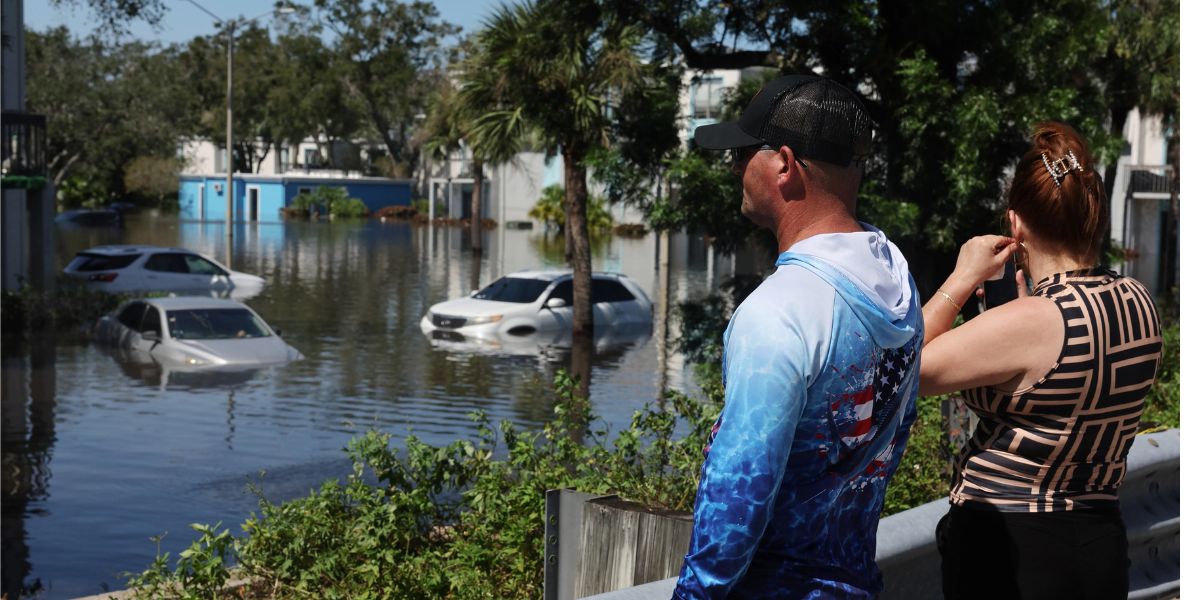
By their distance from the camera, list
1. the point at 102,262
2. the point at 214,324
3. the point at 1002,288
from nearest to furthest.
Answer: the point at 1002,288 → the point at 214,324 → the point at 102,262

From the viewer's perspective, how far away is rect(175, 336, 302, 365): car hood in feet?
67.0

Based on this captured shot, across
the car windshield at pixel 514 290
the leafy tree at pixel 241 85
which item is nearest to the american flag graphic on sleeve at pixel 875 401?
the car windshield at pixel 514 290

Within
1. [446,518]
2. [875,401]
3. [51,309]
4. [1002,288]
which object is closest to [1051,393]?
[1002,288]

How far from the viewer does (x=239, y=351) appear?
2061 centimetres

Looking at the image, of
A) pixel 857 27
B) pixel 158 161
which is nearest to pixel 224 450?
pixel 857 27

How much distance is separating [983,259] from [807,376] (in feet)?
3.88

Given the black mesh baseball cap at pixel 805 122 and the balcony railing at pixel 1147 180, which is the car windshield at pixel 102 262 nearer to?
the black mesh baseball cap at pixel 805 122

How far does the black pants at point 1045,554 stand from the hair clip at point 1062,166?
75 cm

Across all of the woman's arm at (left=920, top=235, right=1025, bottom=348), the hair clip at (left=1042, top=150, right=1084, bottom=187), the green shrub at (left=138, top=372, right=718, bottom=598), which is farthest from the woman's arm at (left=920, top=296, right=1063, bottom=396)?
the green shrub at (left=138, top=372, right=718, bottom=598)

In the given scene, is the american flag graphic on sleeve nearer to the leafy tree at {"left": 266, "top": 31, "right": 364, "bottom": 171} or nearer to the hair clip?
the hair clip

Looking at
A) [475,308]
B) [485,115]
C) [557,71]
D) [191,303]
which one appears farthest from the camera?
[475,308]

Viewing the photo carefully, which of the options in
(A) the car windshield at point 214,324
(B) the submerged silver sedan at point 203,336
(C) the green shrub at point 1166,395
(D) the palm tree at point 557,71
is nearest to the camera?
(C) the green shrub at point 1166,395

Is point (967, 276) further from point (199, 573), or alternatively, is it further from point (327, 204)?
point (327, 204)

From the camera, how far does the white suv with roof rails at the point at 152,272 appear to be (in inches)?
1243
